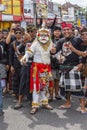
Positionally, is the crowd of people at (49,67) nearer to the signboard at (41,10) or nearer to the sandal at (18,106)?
the sandal at (18,106)

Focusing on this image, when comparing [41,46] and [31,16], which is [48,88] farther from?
[31,16]

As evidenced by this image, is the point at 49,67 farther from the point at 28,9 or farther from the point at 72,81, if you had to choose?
the point at 28,9

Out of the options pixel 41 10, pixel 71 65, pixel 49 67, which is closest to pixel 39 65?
pixel 49 67

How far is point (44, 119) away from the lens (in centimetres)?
690

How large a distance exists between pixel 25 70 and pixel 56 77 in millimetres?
957

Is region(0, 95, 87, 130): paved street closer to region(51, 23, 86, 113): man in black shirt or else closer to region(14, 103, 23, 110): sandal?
region(14, 103, 23, 110): sandal

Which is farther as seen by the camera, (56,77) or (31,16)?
(31,16)

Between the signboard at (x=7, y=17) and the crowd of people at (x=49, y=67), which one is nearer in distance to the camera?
the crowd of people at (x=49, y=67)

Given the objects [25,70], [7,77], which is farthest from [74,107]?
[7,77]

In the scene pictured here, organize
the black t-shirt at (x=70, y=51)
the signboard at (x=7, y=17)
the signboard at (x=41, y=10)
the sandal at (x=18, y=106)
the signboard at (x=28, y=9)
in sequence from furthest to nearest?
the signboard at (x=41, y=10) < the signboard at (x=28, y=9) < the signboard at (x=7, y=17) < the sandal at (x=18, y=106) < the black t-shirt at (x=70, y=51)

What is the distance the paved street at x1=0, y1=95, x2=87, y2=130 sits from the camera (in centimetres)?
640

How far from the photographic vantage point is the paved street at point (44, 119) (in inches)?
252

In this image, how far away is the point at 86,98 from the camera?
25.8ft

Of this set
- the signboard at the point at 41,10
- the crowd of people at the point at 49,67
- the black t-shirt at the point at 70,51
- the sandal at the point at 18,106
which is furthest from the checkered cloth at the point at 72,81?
the signboard at the point at 41,10
